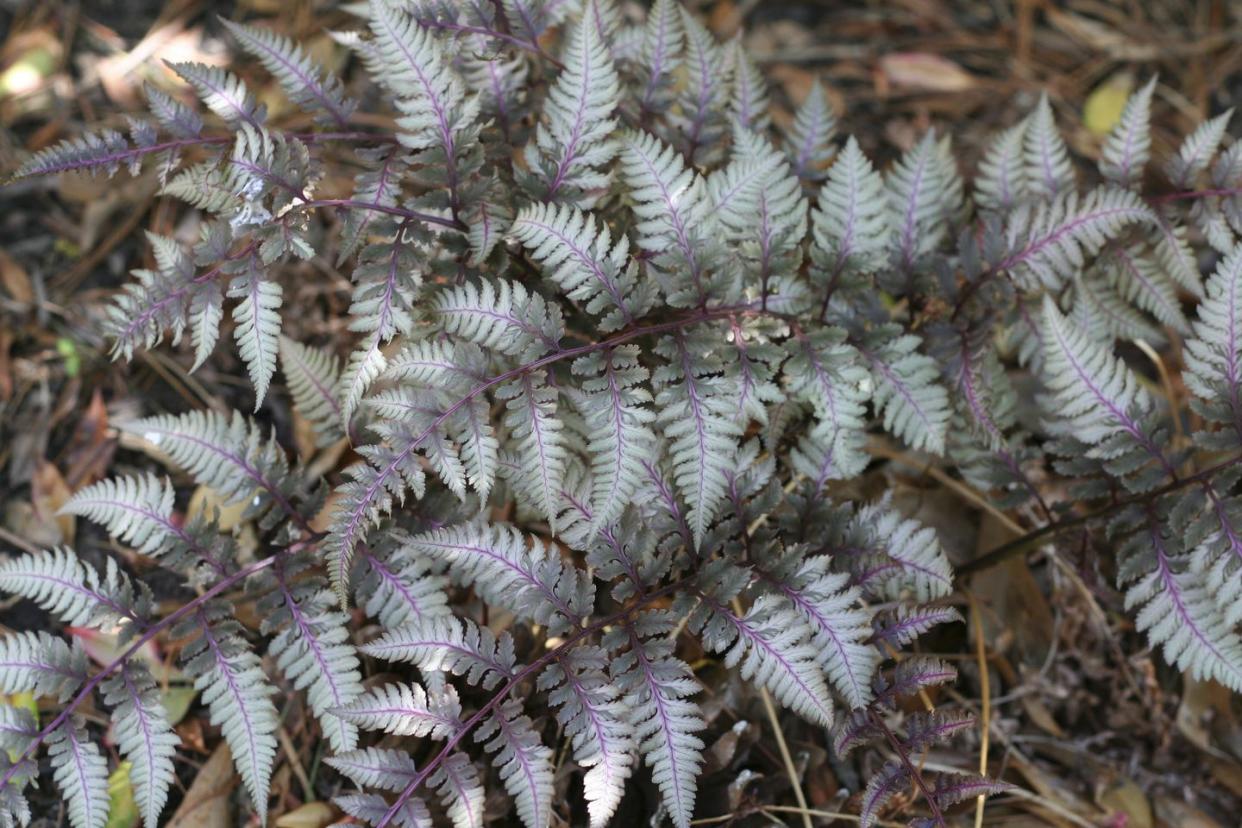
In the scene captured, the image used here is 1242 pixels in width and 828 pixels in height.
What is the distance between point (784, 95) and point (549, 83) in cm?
145

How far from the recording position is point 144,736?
2.29 meters

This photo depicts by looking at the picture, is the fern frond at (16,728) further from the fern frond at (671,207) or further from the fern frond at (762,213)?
the fern frond at (762,213)

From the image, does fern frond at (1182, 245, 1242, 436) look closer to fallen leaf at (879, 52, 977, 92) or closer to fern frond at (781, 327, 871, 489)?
fern frond at (781, 327, 871, 489)

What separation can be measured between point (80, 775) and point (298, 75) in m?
1.61

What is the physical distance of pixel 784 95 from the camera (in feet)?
12.7

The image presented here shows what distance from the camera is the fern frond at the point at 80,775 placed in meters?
2.23

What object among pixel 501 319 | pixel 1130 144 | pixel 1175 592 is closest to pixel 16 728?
pixel 501 319

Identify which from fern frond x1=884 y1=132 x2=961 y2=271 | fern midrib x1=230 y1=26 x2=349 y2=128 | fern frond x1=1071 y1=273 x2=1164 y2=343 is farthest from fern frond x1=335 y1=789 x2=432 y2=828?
fern frond x1=1071 y1=273 x2=1164 y2=343

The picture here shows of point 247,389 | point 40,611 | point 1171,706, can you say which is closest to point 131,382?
point 247,389

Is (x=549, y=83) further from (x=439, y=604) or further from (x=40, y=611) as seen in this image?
(x=40, y=611)

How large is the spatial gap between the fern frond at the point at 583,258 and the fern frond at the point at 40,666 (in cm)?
137

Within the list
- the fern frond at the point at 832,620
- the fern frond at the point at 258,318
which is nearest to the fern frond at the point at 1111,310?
the fern frond at the point at 832,620

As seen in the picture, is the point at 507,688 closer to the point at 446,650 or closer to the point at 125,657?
the point at 446,650

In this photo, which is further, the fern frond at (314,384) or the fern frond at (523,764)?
the fern frond at (314,384)
